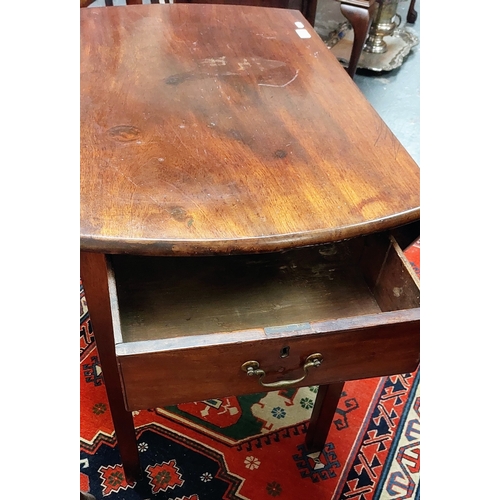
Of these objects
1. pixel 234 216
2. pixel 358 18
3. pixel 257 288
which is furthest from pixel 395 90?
pixel 234 216

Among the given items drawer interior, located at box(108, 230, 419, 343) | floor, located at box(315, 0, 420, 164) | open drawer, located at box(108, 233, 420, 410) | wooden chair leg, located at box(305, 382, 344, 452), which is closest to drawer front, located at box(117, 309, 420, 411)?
open drawer, located at box(108, 233, 420, 410)

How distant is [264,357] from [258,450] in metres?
0.46

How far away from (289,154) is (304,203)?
0.10 m

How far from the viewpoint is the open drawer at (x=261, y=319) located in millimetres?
529

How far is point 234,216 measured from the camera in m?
0.57

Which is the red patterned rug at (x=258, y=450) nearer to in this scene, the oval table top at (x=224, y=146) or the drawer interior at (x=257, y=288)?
the drawer interior at (x=257, y=288)

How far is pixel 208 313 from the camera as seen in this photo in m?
0.73

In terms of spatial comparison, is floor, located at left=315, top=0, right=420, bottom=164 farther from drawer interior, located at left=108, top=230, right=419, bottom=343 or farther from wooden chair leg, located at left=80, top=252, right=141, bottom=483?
wooden chair leg, located at left=80, top=252, right=141, bottom=483

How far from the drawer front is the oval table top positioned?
97 millimetres

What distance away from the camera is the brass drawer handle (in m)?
0.55

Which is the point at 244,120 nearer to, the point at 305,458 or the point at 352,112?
the point at 352,112

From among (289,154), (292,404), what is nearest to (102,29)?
(289,154)

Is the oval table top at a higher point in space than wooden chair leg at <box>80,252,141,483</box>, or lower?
higher

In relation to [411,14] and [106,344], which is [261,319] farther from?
[411,14]
